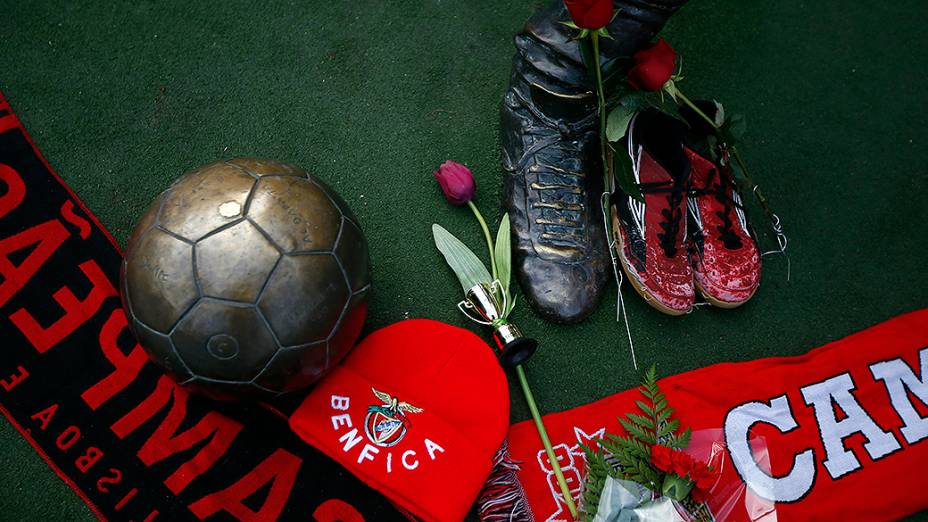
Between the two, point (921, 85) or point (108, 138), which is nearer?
point (108, 138)

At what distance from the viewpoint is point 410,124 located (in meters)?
1.70

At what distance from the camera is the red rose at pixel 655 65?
1300 mm

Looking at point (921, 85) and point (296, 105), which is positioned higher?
point (296, 105)

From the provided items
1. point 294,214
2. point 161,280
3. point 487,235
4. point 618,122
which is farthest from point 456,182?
point 161,280

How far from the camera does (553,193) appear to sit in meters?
1.57

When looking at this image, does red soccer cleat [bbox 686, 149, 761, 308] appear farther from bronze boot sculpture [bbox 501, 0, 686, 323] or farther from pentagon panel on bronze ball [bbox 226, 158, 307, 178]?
pentagon panel on bronze ball [bbox 226, 158, 307, 178]

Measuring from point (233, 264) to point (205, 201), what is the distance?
14cm

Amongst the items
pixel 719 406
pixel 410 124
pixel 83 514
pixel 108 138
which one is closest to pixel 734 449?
pixel 719 406

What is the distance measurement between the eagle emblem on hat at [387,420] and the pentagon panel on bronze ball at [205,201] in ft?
1.64

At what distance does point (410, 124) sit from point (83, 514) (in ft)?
3.89

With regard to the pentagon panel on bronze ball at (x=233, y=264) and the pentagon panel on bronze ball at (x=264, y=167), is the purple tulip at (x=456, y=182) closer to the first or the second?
the pentagon panel on bronze ball at (x=264, y=167)

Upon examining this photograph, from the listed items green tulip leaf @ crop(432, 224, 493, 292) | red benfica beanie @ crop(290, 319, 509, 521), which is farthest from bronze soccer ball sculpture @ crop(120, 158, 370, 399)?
green tulip leaf @ crop(432, 224, 493, 292)

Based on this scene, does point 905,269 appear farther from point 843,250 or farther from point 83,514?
point 83,514

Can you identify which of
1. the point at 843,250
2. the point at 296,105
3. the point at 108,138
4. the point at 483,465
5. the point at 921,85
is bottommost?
the point at 843,250
